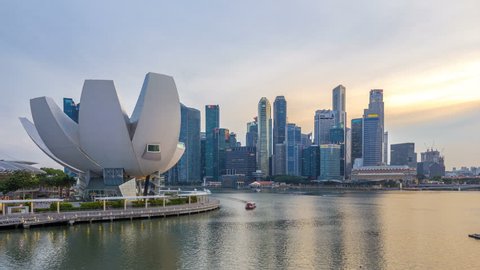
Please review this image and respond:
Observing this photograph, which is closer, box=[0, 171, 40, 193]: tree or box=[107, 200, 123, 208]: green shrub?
box=[107, 200, 123, 208]: green shrub

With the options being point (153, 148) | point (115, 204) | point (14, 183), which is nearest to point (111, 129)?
point (153, 148)

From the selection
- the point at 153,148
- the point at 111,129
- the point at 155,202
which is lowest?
the point at 155,202

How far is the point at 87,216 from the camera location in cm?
4312

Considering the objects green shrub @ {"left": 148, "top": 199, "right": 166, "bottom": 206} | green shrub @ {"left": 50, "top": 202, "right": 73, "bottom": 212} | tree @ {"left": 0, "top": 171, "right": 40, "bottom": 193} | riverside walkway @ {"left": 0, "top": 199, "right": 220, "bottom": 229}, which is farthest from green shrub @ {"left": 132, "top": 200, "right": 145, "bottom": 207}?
tree @ {"left": 0, "top": 171, "right": 40, "bottom": 193}

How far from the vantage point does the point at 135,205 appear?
51094 millimetres

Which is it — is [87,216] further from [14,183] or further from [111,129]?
[14,183]

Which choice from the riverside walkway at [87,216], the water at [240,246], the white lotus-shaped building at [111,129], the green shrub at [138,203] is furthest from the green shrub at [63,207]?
the white lotus-shaped building at [111,129]

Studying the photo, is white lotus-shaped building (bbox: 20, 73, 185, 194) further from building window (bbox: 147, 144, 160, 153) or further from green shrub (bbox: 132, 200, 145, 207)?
green shrub (bbox: 132, 200, 145, 207)

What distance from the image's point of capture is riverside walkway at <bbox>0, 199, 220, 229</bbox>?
38719 mm

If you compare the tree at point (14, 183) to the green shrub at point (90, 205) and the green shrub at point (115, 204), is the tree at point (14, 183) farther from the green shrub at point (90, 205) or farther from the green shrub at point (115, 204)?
the green shrub at point (115, 204)

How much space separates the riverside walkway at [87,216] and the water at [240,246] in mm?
1208

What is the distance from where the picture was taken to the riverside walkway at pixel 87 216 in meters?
38.7

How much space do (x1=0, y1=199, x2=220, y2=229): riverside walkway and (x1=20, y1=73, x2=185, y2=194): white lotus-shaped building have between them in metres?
8.76

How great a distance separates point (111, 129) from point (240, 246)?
90.4 feet
